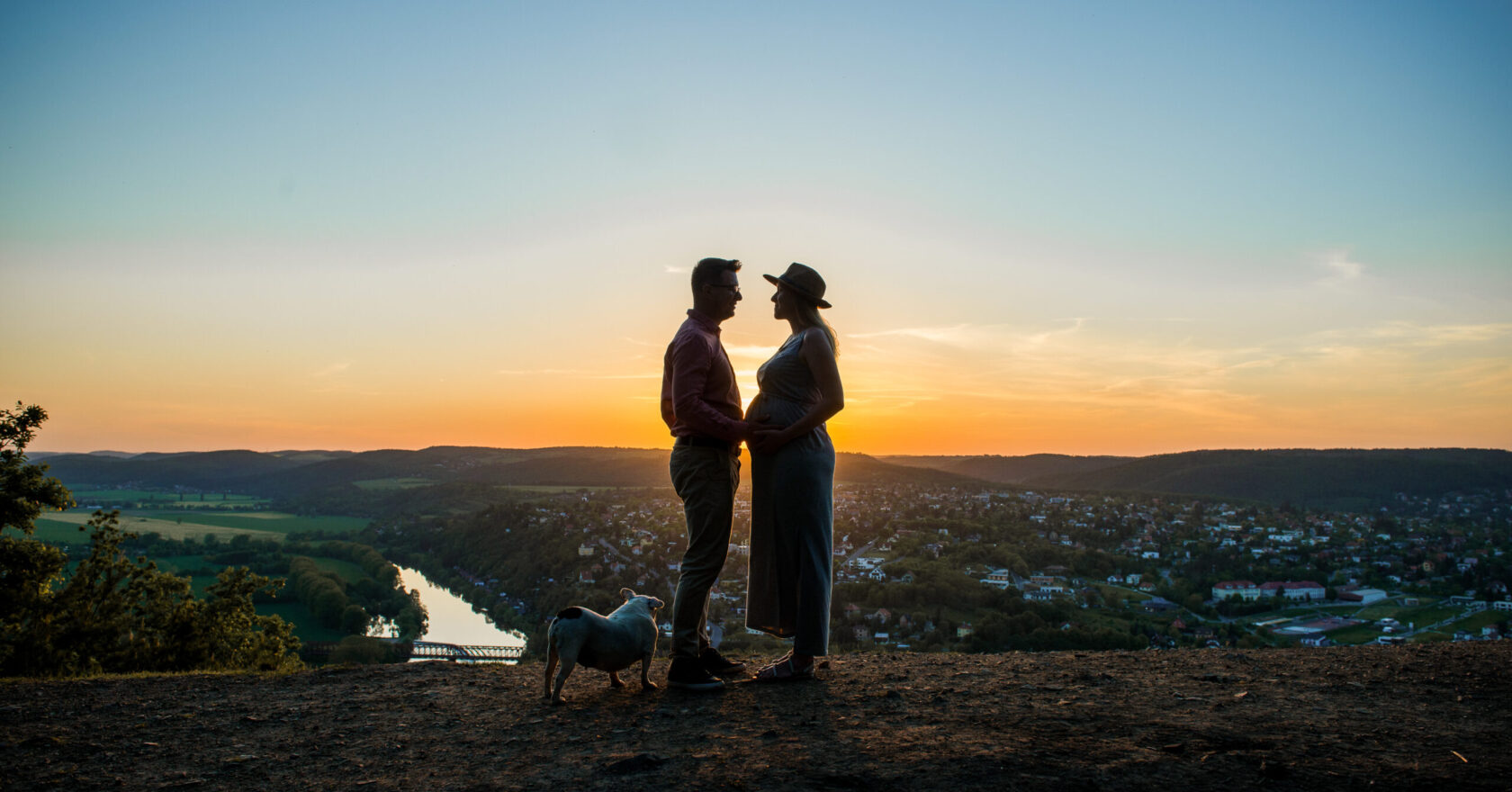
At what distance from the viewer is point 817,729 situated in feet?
12.8

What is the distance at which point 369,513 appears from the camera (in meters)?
77.8

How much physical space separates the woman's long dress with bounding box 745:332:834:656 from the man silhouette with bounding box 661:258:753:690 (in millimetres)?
264

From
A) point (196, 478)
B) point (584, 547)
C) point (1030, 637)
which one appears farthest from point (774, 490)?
point (196, 478)

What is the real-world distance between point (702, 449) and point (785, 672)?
160 centimetres

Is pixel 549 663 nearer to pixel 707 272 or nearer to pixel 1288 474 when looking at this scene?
pixel 707 272

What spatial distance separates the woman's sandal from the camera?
16.6 feet

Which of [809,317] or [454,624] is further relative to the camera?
[454,624]

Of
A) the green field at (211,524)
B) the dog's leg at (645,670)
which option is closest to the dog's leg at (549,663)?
the dog's leg at (645,670)

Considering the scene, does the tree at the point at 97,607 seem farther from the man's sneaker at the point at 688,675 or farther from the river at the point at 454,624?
the man's sneaker at the point at 688,675

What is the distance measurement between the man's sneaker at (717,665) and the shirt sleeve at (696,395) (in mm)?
1483

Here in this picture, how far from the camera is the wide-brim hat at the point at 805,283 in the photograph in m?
5.20

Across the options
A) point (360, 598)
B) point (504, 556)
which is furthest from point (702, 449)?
point (504, 556)

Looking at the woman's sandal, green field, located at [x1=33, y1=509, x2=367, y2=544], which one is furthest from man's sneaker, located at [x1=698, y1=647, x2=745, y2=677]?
green field, located at [x1=33, y1=509, x2=367, y2=544]

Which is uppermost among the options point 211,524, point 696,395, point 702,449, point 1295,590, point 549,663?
point 696,395
